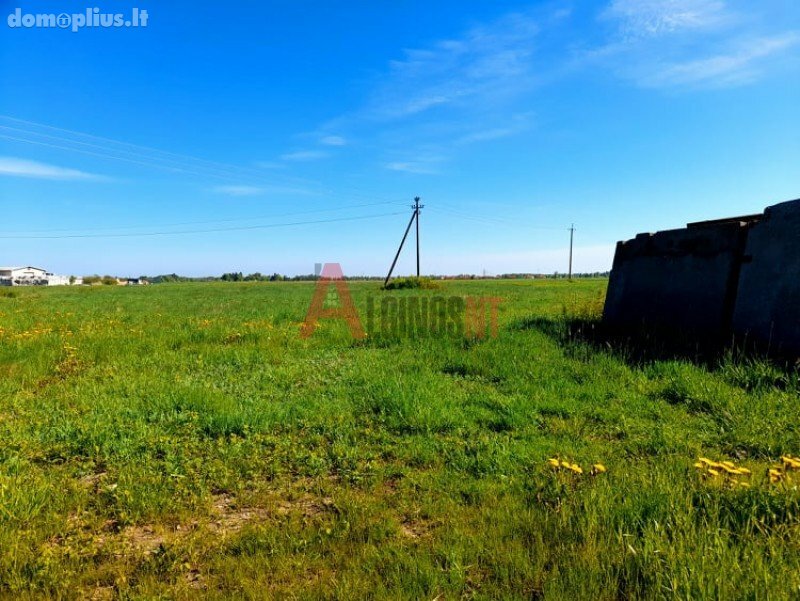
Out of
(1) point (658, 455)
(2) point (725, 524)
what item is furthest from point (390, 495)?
(1) point (658, 455)

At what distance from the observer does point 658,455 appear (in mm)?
3377

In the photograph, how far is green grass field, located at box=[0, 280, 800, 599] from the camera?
206cm

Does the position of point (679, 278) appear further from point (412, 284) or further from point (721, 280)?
point (412, 284)

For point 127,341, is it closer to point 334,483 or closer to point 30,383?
point 30,383

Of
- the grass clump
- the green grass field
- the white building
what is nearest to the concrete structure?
the green grass field

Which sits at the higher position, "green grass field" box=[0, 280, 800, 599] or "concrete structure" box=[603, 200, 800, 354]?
"concrete structure" box=[603, 200, 800, 354]

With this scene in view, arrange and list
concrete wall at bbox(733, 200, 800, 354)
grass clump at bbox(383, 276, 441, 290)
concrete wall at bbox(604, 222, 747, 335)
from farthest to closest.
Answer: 1. grass clump at bbox(383, 276, 441, 290)
2. concrete wall at bbox(604, 222, 747, 335)
3. concrete wall at bbox(733, 200, 800, 354)

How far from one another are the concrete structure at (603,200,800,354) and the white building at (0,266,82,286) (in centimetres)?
9982

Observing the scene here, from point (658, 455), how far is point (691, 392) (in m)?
1.86

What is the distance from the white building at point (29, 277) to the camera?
295ft

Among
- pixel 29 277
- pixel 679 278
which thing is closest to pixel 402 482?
pixel 679 278

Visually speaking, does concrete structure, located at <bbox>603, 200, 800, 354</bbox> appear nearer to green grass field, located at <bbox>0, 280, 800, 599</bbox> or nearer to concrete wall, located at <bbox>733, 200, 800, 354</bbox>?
concrete wall, located at <bbox>733, 200, 800, 354</bbox>

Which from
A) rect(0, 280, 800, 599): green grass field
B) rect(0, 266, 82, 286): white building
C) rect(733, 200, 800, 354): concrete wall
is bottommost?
rect(0, 280, 800, 599): green grass field

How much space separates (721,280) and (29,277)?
149061 mm
